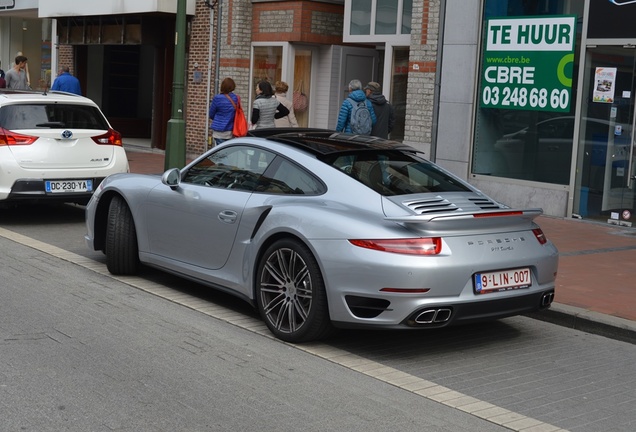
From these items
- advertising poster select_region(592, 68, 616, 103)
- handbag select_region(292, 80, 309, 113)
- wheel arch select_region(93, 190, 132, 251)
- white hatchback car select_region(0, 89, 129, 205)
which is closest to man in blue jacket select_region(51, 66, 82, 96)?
handbag select_region(292, 80, 309, 113)

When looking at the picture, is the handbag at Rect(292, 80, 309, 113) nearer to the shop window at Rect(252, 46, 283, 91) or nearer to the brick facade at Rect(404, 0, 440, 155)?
the shop window at Rect(252, 46, 283, 91)

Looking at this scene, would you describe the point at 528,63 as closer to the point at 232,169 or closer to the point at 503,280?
the point at 232,169

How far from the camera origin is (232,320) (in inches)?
287

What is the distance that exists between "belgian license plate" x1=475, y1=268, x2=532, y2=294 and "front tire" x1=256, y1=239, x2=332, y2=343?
40.9 inches

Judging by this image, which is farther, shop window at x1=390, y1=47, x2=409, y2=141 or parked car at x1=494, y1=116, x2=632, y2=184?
shop window at x1=390, y1=47, x2=409, y2=141

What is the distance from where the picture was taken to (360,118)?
525 inches

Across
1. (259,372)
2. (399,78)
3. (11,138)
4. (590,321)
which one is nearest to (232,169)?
(259,372)

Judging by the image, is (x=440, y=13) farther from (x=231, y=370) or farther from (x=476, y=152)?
(x=231, y=370)

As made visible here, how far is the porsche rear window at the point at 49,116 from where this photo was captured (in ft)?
38.2

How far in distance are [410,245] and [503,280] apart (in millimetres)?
767

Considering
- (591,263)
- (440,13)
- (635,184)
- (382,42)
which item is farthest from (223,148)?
(382,42)

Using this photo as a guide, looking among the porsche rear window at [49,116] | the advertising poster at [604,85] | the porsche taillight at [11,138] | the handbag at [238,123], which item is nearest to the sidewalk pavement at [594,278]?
the advertising poster at [604,85]

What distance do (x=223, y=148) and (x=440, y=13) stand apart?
823 centimetres

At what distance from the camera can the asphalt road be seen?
200 inches
